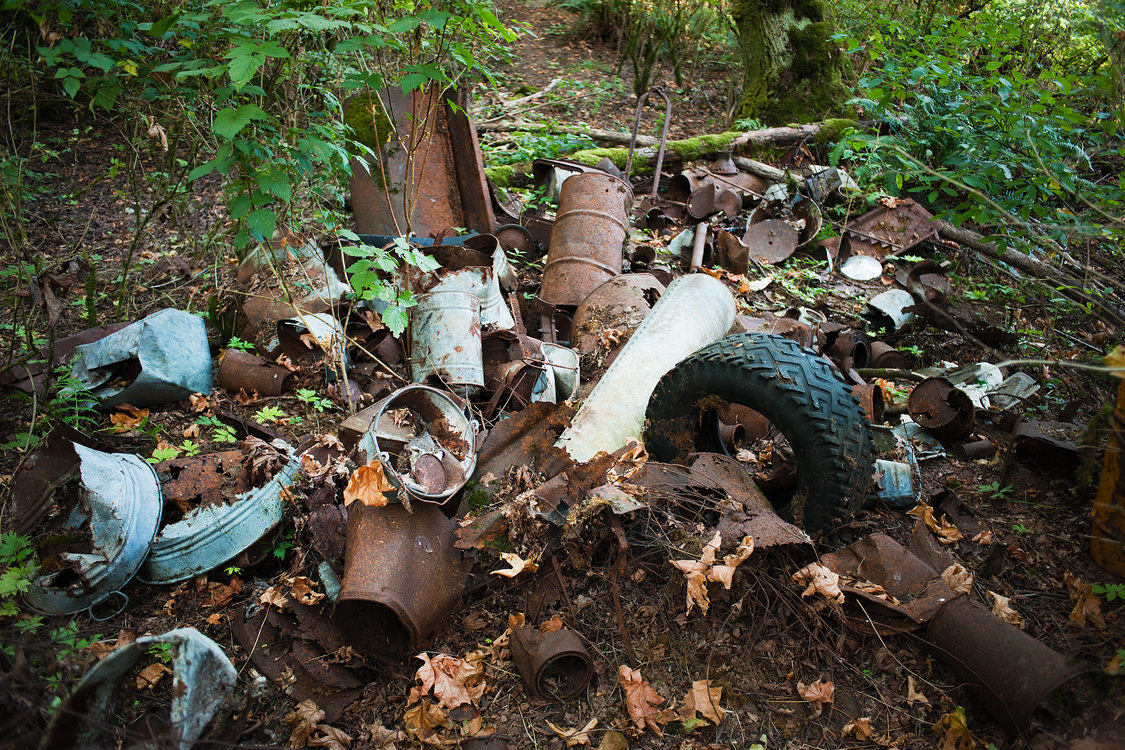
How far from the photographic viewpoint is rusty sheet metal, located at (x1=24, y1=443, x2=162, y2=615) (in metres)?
2.25

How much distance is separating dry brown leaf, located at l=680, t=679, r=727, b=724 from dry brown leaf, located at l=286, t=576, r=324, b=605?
134 centimetres

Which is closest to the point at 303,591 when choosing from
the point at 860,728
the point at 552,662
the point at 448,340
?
the point at 552,662

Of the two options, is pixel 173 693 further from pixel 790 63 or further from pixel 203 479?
pixel 790 63

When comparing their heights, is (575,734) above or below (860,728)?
below

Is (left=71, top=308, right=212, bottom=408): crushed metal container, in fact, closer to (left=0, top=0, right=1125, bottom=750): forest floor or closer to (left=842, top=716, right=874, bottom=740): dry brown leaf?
(left=0, top=0, right=1125, bottom=750): forest floor

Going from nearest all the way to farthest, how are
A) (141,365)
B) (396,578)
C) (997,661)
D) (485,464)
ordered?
(997,661) → (396,578) → (485,464) → (141,365)

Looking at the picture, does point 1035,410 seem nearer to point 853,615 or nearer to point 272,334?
point 853,615

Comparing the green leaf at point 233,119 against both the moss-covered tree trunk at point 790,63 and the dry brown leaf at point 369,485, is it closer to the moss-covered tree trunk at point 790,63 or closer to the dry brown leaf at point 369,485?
the dry brown leaf at point 369,485

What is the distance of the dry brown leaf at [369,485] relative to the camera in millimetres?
2211

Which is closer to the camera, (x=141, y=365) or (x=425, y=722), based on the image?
(x=425, y=722)

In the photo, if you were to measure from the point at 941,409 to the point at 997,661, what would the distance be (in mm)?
1647

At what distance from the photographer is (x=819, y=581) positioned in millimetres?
2197

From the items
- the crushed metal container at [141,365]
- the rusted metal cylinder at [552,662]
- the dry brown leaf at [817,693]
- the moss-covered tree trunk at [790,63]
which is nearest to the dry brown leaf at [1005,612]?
the dry brown leaf at [817,693]

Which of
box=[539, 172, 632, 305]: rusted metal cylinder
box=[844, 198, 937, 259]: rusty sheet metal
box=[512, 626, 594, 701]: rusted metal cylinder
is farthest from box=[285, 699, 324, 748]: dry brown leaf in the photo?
box=[844, 198, 937, 259]: rusty sheet metal
